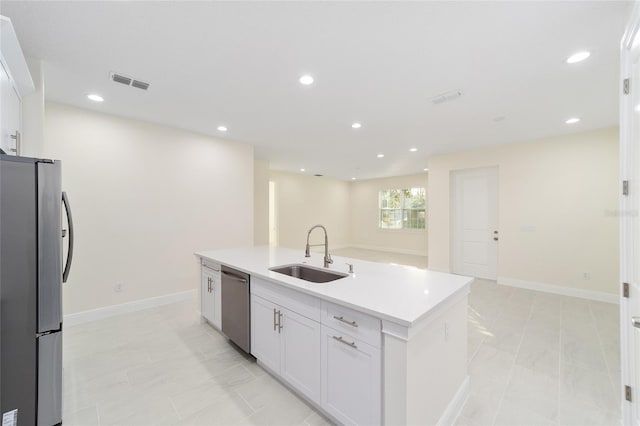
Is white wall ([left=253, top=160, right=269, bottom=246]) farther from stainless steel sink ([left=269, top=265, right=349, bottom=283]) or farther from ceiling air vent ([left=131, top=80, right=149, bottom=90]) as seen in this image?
stainless steel sink ([left=269, top=265, right=349, bottom=283])

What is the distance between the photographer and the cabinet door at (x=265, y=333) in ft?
6.49

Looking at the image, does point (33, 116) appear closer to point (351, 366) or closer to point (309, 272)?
point (309, 272)

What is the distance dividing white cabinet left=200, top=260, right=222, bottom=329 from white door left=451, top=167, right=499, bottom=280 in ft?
16.1

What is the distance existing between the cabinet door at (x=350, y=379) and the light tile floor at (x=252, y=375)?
0.28 m

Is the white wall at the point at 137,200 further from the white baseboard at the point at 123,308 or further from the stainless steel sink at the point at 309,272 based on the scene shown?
the stainless steel sink at the point at 309,272

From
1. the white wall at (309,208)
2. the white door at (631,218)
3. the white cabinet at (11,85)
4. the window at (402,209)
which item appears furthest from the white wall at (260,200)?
the white door at (631,218)

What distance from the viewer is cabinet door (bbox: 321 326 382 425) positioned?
4.40 ft

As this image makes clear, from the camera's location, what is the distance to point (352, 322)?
4.71ft

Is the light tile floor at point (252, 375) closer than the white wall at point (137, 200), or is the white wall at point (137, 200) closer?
the light tile floor at point (252, 375)

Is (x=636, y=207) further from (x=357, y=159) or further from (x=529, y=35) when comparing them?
(x=357, y=159)

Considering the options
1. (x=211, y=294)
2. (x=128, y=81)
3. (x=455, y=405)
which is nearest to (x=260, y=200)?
(x=211, y=294)

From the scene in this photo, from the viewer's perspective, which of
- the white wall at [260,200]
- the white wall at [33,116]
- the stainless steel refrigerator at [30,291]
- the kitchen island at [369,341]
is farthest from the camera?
the white wall at [260,200]

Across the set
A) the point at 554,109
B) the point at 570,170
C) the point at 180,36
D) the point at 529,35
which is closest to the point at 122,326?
the point at 180,36

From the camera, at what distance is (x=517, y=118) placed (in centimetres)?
345
